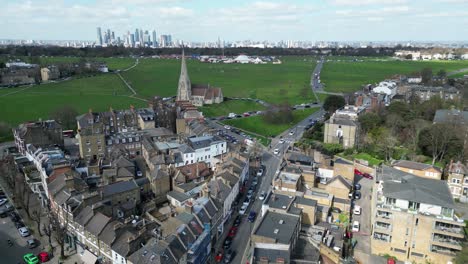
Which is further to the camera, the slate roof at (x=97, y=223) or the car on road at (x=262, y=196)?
the car on road at (x=262, y=196)

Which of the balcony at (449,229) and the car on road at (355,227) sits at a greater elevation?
the balcony at (449,229)

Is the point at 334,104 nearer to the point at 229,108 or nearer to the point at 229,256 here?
the point at 229,108

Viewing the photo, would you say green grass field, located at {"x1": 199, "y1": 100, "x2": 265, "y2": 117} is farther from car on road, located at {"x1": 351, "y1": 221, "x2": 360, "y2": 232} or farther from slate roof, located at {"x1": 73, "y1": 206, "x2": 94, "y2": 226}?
car on road, located at {"x1": 351, "y1": 221, "x2": 360, "y2": 232}

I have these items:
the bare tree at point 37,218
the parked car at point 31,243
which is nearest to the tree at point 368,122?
the bare tree at point 37,218

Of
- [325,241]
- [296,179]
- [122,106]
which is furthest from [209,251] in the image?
[122,106]

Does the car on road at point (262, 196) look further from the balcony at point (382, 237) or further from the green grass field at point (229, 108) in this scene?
the green grass field at point (229, 108)
